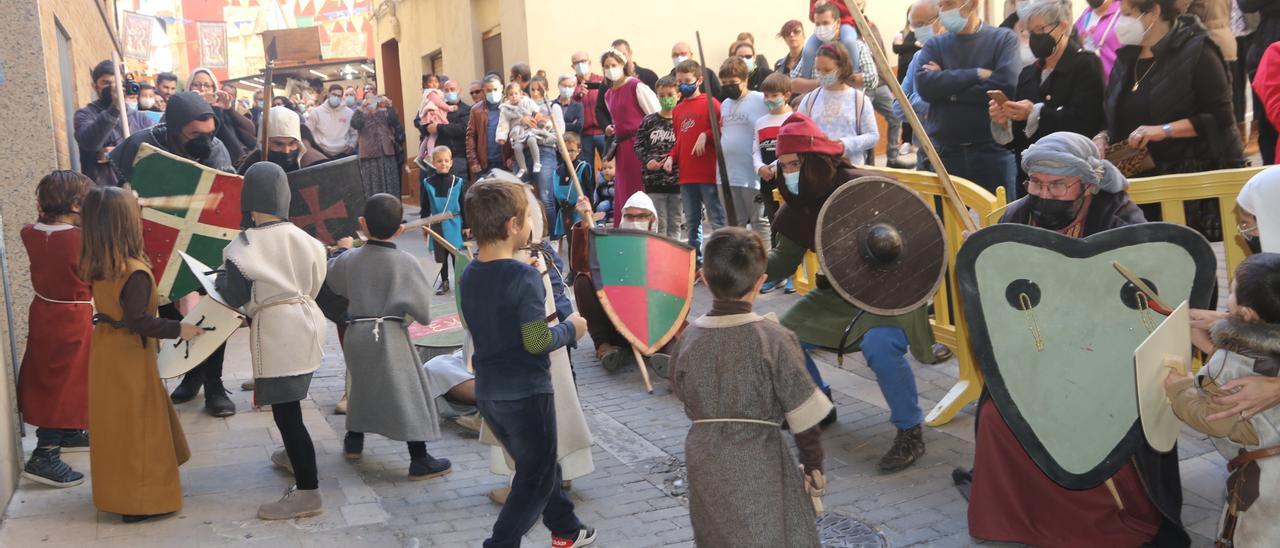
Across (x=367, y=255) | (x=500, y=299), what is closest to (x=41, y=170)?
(x=367, y=255)

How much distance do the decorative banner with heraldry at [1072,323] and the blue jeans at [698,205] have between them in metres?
5.66

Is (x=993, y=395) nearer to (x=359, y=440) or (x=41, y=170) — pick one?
(x=359, y=440)

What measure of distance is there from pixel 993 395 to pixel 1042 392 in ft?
0.54

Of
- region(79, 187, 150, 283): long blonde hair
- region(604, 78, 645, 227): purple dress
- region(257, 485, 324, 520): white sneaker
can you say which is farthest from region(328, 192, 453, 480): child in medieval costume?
region(604, 78, 645, 227): purple dress

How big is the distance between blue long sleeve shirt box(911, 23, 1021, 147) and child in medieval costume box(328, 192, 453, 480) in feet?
11.5

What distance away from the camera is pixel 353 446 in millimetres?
5918

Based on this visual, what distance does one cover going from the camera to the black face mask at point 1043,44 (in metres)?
6.68

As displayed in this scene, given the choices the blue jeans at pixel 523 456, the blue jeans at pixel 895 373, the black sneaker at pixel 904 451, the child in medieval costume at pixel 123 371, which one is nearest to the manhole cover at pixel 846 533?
the black sneaker at pixel 904 451

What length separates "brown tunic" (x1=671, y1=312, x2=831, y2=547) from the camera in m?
3.49

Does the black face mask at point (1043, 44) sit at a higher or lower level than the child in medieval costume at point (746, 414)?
higher

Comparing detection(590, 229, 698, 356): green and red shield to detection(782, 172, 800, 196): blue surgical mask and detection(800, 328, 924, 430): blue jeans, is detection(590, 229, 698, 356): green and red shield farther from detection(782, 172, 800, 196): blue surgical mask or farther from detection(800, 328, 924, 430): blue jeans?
detection(800, 328, 924, 430): blue jeans

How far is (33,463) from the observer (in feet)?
18.2

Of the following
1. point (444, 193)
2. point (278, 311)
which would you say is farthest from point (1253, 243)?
point (444, 193)

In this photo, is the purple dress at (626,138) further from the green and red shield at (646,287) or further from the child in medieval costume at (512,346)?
the child in medieval costume at (512,346)
